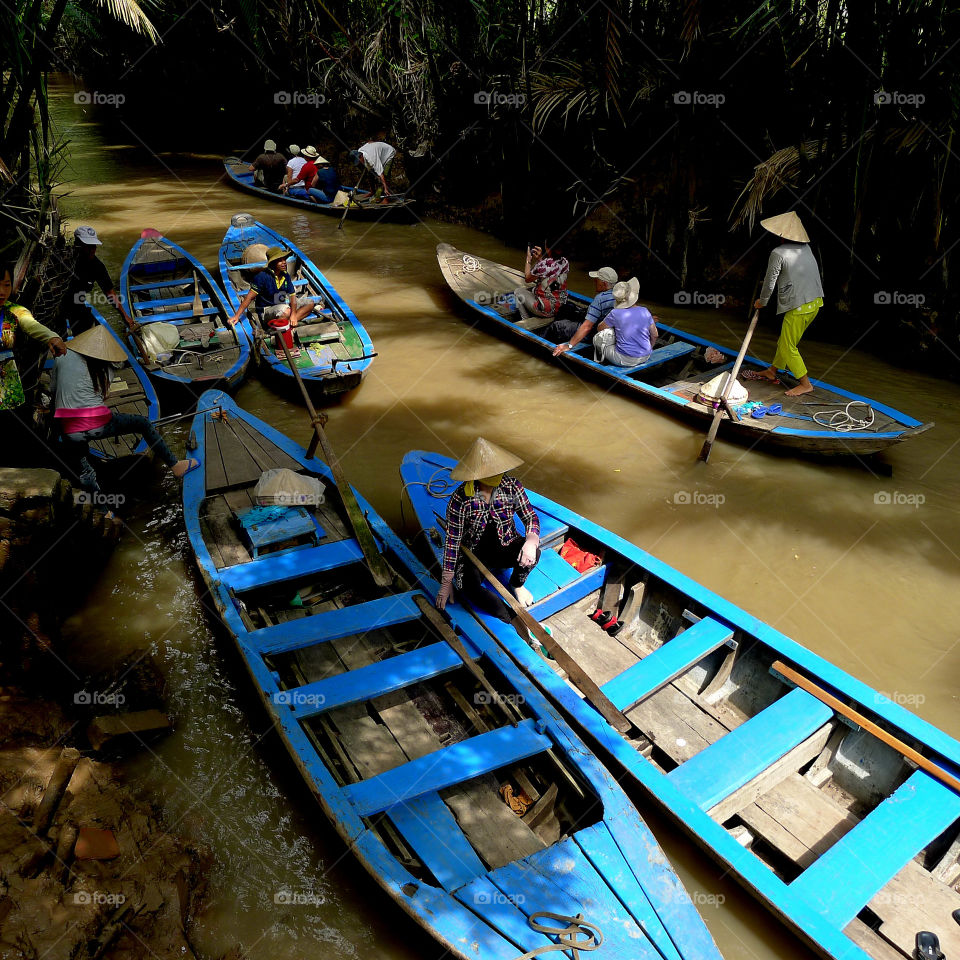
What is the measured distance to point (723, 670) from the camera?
4512mm

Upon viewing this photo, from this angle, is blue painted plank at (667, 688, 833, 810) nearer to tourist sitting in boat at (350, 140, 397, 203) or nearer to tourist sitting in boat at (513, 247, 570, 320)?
tourist sitting in boat at (513, 247, 570, 320)

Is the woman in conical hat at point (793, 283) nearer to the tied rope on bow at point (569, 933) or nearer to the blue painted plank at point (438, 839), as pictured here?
the blue painted plank at point (438, 839)

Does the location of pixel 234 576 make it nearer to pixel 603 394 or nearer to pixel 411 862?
pixel 411 862

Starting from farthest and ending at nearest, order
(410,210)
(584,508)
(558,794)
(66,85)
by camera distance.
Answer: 1. (66,85)
2. (410,210)
3. (584,508)
4. (558,794)

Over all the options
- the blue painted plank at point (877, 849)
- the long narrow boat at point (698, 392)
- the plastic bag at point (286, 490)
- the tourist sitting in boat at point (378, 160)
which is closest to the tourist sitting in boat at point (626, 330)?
the long narrow boat at point (698, 392)

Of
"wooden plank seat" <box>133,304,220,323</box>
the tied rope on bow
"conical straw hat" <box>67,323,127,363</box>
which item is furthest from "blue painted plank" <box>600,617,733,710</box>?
"wooden plank seat" <box>133,304,220,323</box>

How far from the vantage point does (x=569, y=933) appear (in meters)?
2.94

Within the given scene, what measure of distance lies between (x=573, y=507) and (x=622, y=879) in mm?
3740

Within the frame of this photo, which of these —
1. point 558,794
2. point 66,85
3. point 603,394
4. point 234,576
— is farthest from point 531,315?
point 66,85

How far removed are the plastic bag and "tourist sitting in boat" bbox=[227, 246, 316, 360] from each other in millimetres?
3339

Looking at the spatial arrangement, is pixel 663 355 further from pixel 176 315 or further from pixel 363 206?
pixel 363 206

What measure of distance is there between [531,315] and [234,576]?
5918 millimetres

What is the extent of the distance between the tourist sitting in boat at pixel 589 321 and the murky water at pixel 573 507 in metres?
0.41

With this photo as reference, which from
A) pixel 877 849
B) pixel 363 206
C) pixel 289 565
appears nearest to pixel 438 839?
pixel 877 849
